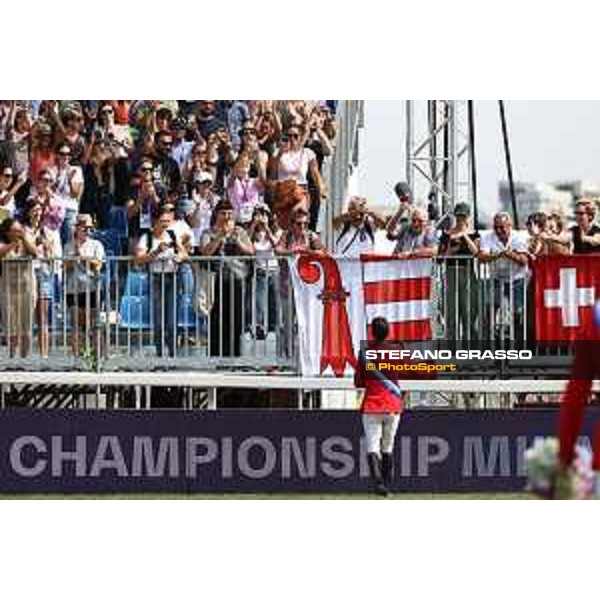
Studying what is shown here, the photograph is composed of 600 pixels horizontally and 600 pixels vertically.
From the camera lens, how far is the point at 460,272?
18.9m

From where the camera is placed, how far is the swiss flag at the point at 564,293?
18766 millimetres

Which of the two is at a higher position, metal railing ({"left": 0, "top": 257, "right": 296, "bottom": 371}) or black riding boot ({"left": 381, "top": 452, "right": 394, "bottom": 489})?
metal railing ({"left": 0, "top": 257, "right": 296, "bottom": 371})

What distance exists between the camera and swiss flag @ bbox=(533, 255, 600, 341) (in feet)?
61.6

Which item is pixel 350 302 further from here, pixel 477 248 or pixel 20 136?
pixel 20 136

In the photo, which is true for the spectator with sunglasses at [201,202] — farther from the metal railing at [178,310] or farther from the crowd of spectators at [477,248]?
the crowd of spectators at [477,248]

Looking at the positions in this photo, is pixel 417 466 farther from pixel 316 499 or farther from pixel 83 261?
pixel 83 261

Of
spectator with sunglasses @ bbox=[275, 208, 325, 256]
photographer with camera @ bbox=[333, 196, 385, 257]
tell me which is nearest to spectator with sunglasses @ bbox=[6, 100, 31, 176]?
spectator with sunglasses @ bbox=[275, 208, 325, 256]

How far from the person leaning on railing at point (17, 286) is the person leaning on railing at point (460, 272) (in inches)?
144

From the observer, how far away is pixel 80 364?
1900 centimetres

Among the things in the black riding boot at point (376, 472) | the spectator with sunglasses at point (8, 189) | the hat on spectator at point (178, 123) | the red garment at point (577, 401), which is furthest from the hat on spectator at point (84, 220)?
the red garment at point (577, 401)

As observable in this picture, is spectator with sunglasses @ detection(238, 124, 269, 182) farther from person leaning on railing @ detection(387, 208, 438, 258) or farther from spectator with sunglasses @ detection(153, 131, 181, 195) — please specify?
person leaning on railing @ detection(387, 208, 438, 258)

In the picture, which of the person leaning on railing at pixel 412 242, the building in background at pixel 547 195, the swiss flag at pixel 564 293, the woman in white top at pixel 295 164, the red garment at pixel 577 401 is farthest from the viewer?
the woman in white top at pixel 295 164

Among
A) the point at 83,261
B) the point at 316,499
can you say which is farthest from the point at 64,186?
the point at 316,499

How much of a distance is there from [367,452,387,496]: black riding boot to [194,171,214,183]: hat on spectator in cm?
286
